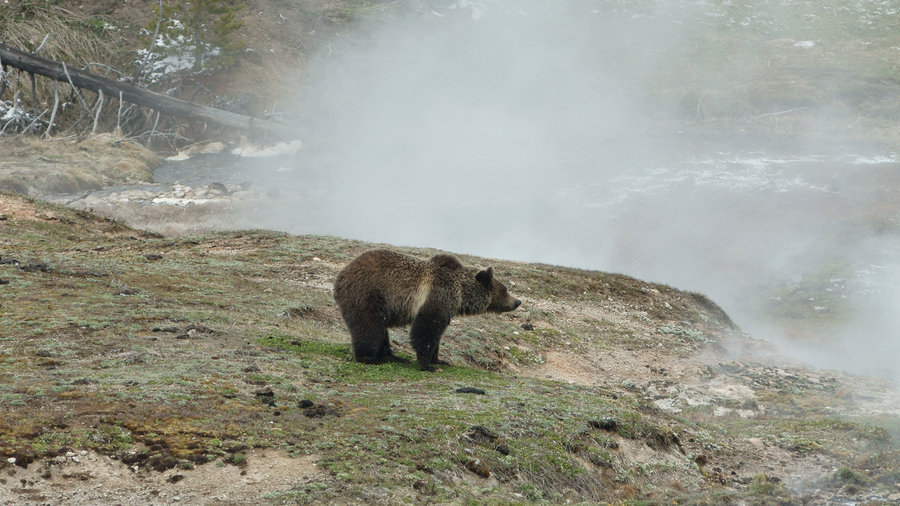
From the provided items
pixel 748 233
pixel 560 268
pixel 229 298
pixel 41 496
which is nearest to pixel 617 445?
pixel 41 496

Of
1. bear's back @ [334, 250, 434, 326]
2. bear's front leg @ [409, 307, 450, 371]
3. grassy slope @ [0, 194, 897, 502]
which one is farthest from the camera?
bear's front leg @ [409, 307, 450, 371]

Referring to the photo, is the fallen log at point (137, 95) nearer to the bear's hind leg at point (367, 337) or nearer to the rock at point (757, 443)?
the bear's hind leg at point (367, 337)

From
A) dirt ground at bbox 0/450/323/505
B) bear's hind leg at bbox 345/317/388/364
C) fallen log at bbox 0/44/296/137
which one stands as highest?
fallen log at bbox 0/44/296/137

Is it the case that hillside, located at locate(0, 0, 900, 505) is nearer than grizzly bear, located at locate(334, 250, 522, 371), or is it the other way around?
hillside, located at locate(0, 0, 900, 505)

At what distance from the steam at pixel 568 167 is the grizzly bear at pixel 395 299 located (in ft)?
55.9

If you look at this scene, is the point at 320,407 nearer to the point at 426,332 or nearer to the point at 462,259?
the point at 426,332

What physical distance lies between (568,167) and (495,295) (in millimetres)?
31565

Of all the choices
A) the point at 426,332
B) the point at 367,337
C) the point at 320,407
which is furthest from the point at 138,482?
the point at 426,332

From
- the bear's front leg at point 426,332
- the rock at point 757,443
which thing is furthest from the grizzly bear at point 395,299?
the rock at point 757,443

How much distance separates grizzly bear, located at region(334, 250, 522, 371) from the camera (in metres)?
9.74

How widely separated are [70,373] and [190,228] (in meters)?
19.5

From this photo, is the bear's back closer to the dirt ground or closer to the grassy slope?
the grassy slope

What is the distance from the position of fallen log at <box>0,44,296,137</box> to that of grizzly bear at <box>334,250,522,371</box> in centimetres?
3314

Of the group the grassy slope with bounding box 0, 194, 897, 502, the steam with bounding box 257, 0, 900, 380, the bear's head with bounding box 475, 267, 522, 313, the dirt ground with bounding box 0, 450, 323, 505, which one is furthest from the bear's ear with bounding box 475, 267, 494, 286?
the steam with bounding box 257, 0, 900, 380
